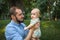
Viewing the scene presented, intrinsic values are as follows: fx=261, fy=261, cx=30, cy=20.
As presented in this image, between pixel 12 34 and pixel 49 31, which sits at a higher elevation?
pixel 12 34

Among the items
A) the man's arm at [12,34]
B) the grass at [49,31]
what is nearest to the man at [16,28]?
the man's arm at [12,34]

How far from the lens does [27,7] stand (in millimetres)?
18938

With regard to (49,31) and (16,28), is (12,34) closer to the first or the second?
(16,28)

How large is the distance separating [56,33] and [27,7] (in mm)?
9106

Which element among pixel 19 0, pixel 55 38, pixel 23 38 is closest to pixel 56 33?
pixel 55 38

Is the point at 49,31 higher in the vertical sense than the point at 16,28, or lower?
lower

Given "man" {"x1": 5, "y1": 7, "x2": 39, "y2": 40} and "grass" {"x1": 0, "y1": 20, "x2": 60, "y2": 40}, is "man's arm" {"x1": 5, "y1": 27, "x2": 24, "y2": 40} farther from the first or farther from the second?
"grass" {"x1": 0, "y1": 20, "x2": 60, "y2": 40}

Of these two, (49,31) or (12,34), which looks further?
(49,31)

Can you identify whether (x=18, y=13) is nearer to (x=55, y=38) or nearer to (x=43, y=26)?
(x=55, y=38)

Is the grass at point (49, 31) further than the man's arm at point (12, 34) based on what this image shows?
Yes

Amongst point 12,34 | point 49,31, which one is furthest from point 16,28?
point 49,31

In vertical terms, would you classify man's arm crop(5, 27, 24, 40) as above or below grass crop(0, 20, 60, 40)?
above

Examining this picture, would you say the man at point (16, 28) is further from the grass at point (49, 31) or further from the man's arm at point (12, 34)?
the grass at point (49, 31)

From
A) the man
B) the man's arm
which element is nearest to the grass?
the man
